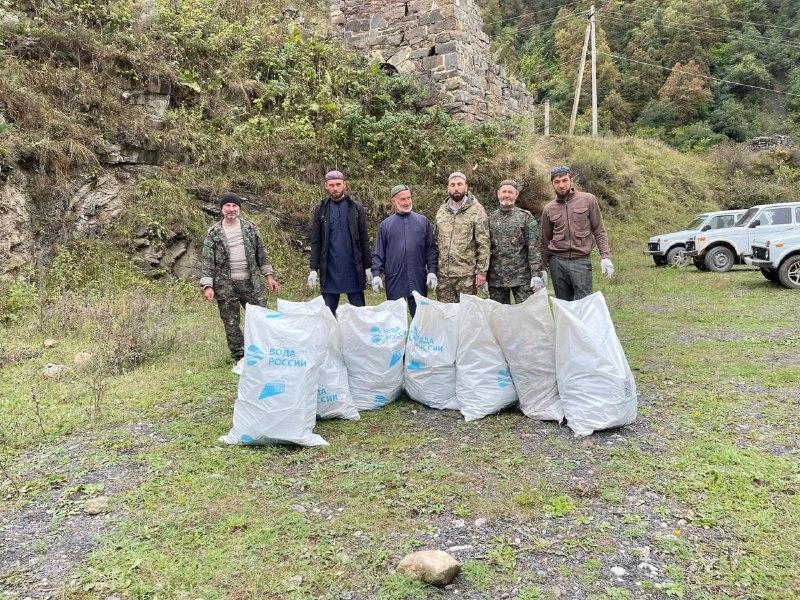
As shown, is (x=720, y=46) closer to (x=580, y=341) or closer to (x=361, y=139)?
(x=361, y=139)

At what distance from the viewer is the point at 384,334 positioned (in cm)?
375

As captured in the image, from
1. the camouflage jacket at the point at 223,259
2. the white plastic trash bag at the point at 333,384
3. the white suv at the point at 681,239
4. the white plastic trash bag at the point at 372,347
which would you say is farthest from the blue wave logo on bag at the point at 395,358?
the white suv at the point at 681,239

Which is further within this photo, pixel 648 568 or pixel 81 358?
pixel 81 358

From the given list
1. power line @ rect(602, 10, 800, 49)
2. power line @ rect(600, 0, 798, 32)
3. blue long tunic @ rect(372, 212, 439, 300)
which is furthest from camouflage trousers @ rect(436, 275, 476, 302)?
power line @ rect(600, 0, 798, 32)

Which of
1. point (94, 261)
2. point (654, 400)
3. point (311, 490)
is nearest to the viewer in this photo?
point (311, 490)

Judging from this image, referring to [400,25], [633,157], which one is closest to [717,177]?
[633,157]

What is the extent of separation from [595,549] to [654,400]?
198 centimetres

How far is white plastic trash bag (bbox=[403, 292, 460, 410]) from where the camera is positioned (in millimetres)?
3699

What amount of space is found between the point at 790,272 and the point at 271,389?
8706 millimetres

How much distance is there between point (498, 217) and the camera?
4566 mm

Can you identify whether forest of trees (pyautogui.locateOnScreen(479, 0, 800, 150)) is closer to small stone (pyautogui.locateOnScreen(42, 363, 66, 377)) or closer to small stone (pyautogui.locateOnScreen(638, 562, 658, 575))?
small stone (pyautogui.locateOnScreen(42, 363, 66, 377))

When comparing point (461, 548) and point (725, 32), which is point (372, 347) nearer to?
point (461, 548)

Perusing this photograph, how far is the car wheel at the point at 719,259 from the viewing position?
11305 mm

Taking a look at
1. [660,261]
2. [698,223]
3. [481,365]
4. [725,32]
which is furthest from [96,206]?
[725,32]
